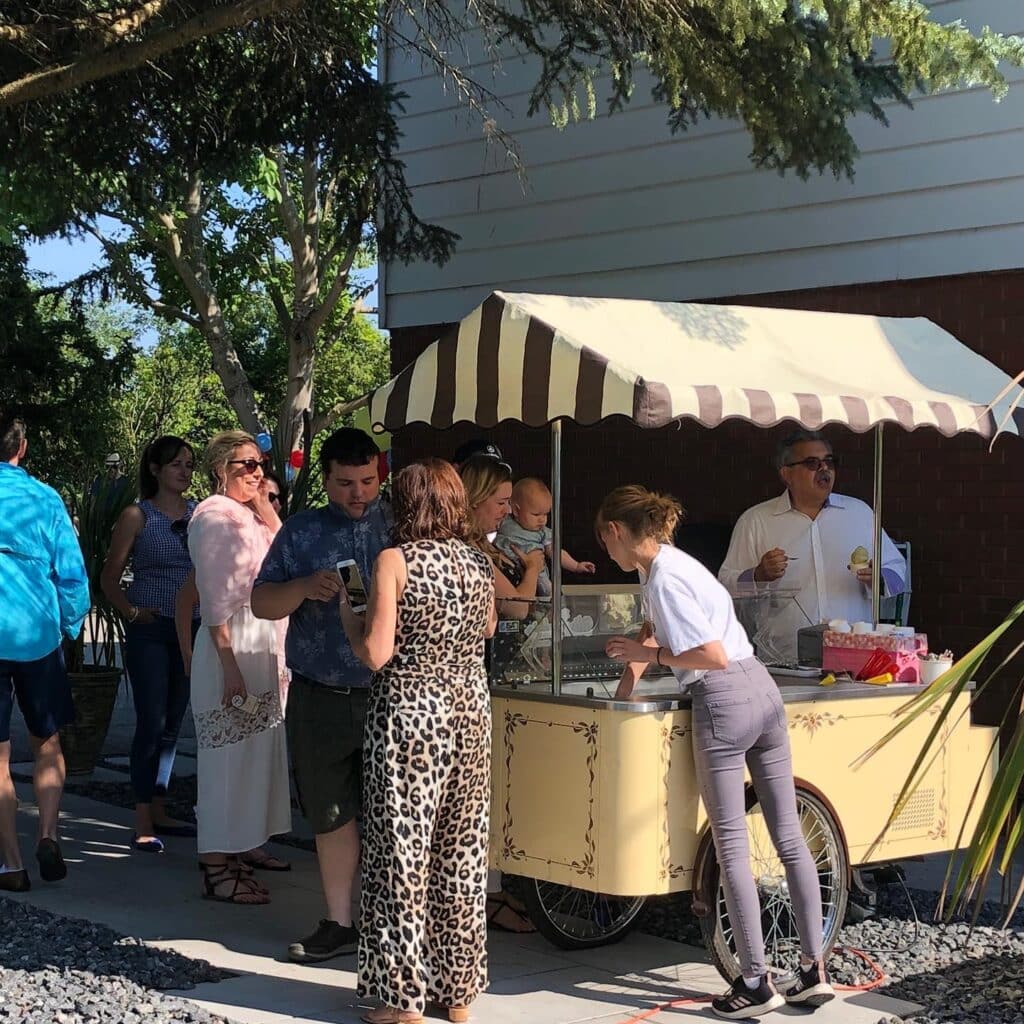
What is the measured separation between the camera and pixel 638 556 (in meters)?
5.04

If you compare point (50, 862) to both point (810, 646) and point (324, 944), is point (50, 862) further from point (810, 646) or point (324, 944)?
point (810, 646)

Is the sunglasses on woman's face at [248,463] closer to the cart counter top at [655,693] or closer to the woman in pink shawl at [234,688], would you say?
the woman in pink shawl at [234,688]

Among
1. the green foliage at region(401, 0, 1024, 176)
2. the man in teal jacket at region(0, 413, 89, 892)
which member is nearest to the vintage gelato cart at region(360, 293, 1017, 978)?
the green foliage at region(401, 0, 1024, 176)

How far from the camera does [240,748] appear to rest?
6.37 meters

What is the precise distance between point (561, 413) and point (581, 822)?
4.46 ft

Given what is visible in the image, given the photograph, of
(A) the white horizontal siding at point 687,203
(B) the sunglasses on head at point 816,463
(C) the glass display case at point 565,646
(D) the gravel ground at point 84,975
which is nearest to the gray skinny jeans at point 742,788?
(C) the glass display case at point 565,646

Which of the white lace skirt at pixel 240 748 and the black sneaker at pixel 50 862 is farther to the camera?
the black sneaker at pixel 50 862

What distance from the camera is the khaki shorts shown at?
216 inches

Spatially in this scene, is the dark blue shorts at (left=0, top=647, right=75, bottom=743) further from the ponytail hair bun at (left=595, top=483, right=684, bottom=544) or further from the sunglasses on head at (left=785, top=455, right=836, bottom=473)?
the sunglasses on head at (left=785, top=455, right=836, bottom=473)

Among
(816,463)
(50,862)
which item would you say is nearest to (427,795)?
(50,862)

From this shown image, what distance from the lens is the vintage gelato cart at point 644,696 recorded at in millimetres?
5121

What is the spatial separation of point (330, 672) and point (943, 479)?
167 inches

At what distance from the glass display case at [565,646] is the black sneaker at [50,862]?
2.28 metres

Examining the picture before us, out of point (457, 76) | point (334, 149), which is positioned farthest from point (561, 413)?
point (334, 149)
